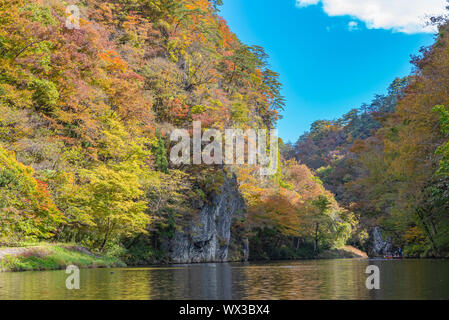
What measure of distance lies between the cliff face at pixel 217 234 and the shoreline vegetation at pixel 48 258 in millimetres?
10281

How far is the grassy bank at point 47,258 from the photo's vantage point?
54.0 ft

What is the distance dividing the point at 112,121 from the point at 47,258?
441 inches

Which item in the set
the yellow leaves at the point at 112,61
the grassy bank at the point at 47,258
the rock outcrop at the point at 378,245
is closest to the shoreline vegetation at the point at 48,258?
the grassy bank at the point at 47,258

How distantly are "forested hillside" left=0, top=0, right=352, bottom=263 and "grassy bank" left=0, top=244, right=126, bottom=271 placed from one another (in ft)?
3.09

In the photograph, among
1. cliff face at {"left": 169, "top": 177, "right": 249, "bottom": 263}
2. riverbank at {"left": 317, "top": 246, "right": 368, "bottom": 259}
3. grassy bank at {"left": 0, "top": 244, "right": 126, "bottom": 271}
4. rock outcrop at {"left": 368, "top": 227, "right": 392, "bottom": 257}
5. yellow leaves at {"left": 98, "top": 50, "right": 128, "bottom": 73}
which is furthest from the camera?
riverbank at {"left": 317, "top": 246, "right": 368, "bottom": 259}

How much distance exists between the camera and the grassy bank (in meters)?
16.5

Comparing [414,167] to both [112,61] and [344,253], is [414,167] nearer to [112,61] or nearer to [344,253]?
[112,61]

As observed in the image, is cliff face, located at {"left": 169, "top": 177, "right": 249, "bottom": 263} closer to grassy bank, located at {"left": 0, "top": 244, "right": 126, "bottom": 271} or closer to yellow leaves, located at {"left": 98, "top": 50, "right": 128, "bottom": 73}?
grassy bank, located at {"left": 0, "top": 244, "right": 126, "bottom": 271}

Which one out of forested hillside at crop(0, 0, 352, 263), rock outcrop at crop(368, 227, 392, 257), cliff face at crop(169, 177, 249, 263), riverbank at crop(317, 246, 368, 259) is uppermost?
forested hillside at crop(0, 0, 352, 263)

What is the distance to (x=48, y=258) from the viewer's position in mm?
18562

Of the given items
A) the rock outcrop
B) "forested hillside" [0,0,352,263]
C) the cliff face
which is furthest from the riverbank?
the cliff face

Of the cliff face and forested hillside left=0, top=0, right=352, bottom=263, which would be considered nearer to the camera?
forested hillside left=0, top=0, right=352, bottom=263

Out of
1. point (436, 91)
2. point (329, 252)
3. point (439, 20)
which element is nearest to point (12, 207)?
point (436, 91)

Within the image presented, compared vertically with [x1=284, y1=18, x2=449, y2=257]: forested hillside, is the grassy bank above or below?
below
